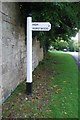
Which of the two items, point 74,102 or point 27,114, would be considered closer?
point 27,114

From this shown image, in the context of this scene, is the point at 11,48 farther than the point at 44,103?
Yes

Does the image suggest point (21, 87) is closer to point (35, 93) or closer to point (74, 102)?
point (35, 93)

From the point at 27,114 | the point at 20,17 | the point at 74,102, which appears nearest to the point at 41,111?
the point at 27,114

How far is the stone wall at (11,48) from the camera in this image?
6.11 m

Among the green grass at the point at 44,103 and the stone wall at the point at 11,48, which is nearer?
the green grass at the point at 44,103

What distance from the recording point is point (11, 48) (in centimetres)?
699

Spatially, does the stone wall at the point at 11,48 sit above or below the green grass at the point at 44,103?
above

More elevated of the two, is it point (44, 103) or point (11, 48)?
point (11, 48)

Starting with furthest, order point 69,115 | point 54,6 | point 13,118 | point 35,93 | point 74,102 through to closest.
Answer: point 54,6, point 35,93, point 74,102, point 69,115, point 13,118

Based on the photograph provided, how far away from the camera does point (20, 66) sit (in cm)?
840

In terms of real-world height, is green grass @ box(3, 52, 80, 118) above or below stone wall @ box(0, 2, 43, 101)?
below

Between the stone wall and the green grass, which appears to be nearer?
the green grass

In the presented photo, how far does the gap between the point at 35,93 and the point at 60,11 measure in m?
3.03

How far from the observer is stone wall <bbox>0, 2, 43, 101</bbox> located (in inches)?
241
